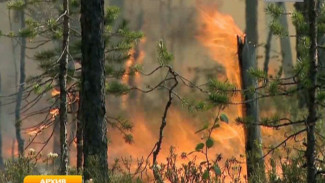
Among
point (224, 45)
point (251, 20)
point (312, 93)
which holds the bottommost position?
point (312, 93)

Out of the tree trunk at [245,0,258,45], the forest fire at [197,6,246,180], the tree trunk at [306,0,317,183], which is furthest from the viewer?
the tree trunk at [245,0,258,45]

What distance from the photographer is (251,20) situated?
13094 millimetres

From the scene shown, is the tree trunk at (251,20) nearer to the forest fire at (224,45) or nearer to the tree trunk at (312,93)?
the forest fire at (224,45)

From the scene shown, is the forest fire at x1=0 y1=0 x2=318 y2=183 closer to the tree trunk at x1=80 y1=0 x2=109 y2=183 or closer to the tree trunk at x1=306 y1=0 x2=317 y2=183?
the tree trunk at x1=80 y1=0 x2=109 y2=183

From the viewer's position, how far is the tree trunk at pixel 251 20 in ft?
42.9

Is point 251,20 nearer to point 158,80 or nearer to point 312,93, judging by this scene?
point 158,80

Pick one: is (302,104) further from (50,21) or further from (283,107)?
(50,21)

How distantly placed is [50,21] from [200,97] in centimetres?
388

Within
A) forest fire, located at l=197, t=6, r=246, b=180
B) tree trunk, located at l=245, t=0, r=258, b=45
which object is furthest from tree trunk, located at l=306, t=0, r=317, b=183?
tree trunk, located at l=245, t=0, r=258, b=45

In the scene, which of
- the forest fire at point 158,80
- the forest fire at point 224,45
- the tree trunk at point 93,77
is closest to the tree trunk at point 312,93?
the tree trunk at point 93,77

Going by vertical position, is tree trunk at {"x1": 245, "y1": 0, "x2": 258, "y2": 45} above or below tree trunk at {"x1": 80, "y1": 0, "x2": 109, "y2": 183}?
above

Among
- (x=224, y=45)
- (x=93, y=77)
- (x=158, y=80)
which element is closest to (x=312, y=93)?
(x=93, y=77)

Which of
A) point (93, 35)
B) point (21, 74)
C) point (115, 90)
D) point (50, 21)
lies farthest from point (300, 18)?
point (21, 74)

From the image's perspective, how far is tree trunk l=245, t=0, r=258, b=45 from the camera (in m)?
13.1
